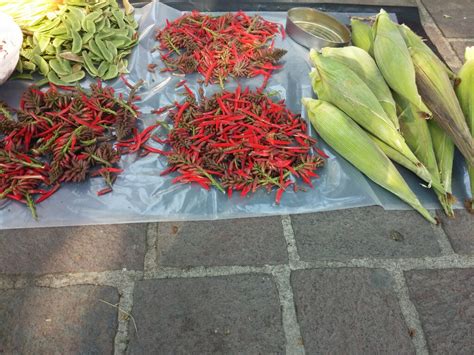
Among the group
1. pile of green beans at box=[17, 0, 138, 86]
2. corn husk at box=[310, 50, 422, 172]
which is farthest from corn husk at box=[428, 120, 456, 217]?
pile of green beans at box=[17, 0, 138, 86]

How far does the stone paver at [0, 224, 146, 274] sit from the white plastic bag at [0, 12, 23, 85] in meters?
1.20

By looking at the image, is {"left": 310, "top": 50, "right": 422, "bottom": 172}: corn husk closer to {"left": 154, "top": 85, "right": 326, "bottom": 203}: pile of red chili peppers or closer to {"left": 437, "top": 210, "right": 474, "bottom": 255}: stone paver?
{"left": 154, "top": 85, "right": 326, "bottom": 203}: pile of red chili peppers

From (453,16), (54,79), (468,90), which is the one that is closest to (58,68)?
(54,79)

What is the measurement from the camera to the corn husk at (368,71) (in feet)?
8.69

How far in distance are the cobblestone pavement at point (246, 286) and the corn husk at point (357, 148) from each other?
0.14m

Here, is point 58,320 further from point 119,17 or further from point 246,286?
point 119,17

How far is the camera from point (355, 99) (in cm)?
259

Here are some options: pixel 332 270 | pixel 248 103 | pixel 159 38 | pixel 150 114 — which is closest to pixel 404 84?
pixel 248 103

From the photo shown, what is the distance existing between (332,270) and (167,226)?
0.94 meters

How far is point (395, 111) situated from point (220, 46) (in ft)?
4.76

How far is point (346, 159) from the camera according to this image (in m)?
2.60

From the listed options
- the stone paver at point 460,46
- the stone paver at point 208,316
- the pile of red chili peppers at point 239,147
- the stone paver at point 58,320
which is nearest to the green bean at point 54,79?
the pile of red chili peppers at point 239,147

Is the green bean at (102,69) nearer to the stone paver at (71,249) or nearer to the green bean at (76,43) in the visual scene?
the green bean at (76,43)

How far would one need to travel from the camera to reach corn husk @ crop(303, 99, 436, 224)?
241 cm
